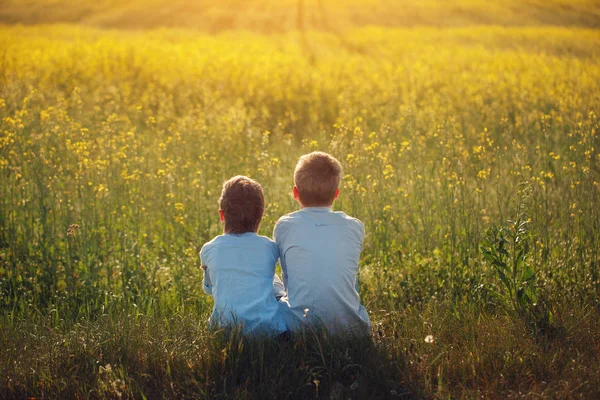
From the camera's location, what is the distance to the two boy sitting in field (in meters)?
3.32

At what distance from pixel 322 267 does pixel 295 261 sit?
148mm

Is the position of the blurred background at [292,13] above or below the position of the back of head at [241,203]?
above

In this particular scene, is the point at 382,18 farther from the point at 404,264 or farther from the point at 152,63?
the point at 404,264

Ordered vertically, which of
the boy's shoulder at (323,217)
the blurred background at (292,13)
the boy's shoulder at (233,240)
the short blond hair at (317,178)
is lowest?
the boy's shoulder at (233,240)

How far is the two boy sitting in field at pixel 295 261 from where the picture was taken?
332 cm

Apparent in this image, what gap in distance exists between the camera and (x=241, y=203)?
336 centimetres

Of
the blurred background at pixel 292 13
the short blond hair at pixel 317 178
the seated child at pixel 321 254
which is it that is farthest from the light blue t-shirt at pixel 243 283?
the blurred background at pixel 292 13

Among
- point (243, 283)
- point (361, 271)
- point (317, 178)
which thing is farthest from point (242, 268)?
point (361, 271)

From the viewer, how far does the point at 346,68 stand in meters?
14.8

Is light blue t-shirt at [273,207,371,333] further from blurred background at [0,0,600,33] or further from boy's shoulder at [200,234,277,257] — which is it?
blurred background at [0,0,600,33]

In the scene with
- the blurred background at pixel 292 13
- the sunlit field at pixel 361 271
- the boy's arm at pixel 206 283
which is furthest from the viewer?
the blurred background at pixel 292 13

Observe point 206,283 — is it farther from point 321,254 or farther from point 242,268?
point 321,254

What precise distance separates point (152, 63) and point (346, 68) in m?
4.41

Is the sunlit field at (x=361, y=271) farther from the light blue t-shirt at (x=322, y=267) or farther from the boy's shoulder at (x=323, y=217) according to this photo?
the boy's shoulder at (x=323, y=217)
